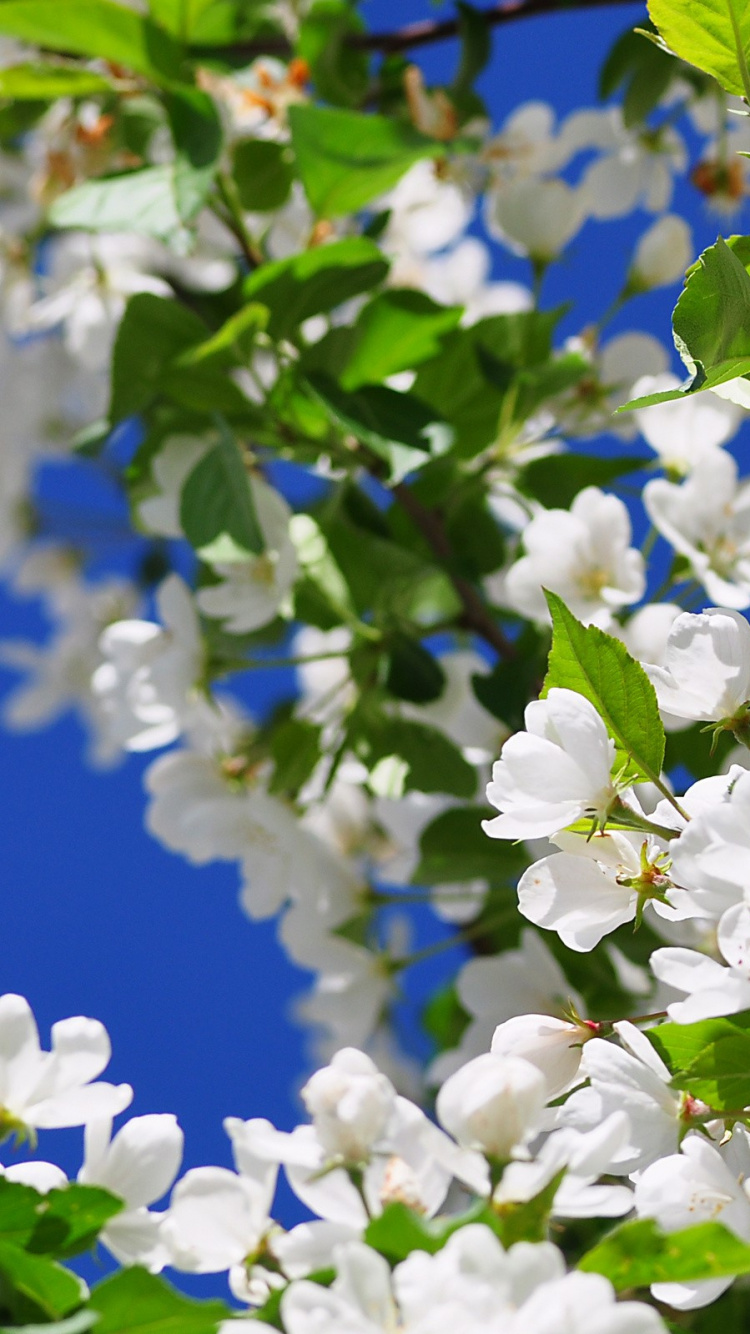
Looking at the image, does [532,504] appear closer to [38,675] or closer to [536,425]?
[536,425]

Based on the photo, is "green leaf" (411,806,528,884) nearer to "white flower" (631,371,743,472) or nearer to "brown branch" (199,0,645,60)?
"white flower" (631,371,743,472)

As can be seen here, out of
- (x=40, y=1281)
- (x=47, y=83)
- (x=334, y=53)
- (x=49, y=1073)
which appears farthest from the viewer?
(x=334, y=53)

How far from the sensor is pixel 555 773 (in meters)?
0.56

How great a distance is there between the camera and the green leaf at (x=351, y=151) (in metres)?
1.02

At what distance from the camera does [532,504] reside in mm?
1093

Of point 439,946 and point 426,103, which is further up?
point 426,103

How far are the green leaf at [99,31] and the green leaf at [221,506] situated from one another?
1.09 ft

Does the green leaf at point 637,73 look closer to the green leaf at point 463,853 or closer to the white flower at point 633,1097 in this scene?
the green leaf at point 463,853

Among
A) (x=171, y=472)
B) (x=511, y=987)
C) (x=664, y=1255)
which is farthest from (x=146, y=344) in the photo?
(x=664, y=1255)

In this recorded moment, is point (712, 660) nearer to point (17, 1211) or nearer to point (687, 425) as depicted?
point (17, 1211)

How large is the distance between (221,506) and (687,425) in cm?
34

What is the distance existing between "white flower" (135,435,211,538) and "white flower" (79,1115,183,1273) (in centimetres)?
57

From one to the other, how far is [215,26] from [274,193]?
0.18 meters

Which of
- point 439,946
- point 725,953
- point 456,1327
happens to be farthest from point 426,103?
point 456,1327
